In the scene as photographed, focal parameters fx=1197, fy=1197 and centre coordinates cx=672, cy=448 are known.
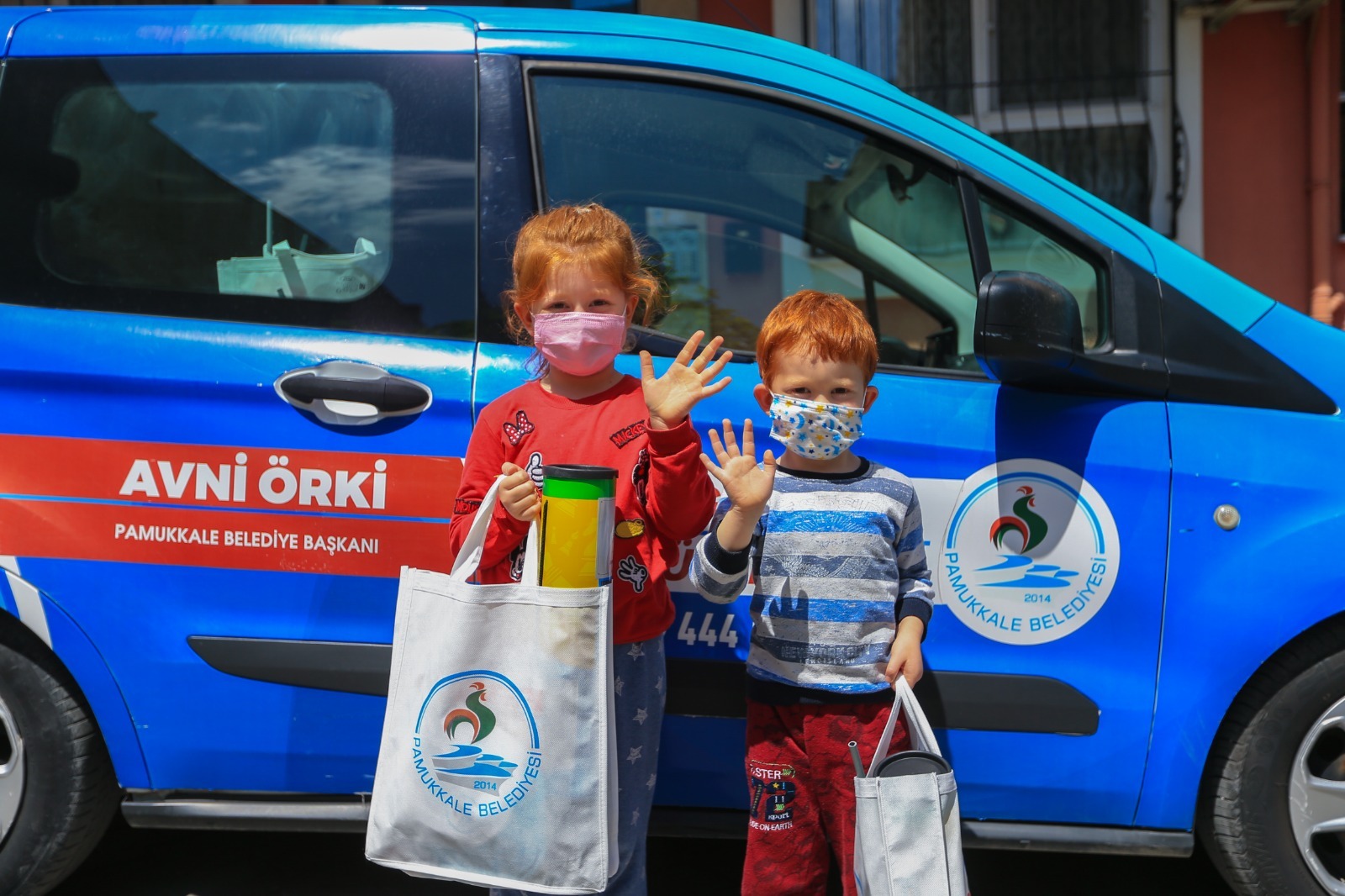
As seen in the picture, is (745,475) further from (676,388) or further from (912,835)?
(912,835)

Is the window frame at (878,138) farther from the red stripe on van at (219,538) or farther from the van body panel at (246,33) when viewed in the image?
the red stripe on van at (219,538)

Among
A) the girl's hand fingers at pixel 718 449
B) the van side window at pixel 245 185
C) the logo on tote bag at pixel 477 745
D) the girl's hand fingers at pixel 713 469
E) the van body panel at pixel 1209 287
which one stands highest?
the van side window at pixel 245 185

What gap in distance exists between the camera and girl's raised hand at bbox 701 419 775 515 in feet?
6.14

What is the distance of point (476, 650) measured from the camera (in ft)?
6.09

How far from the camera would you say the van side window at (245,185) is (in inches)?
95.3

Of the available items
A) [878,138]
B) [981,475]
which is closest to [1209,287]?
[981,475]

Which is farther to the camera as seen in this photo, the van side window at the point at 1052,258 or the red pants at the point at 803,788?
the van side window at the point at 1052,258

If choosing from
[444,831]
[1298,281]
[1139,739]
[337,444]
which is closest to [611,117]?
[337,444]

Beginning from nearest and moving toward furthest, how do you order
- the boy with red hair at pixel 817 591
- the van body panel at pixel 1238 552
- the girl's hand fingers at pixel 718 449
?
1. the girl's hand fingers at pixel 718 449
2. the boy with red hair at pixel 817 591
3. the van body panel at pixel 1238 552

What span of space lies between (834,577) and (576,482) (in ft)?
1.72

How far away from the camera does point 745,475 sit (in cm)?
188

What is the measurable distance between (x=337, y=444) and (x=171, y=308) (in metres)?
0.47

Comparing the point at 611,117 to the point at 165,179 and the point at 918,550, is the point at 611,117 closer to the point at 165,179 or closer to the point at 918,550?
the point at 165,179

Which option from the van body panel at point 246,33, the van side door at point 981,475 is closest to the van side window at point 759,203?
the van side door at point 981,475
